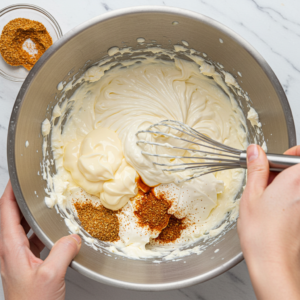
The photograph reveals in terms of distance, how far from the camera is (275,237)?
870 millimetres

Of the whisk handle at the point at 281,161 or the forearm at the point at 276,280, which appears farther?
the whisk handle at the point at 281,161

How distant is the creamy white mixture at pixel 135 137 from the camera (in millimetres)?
1508

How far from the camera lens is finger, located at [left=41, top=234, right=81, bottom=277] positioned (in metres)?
1.16

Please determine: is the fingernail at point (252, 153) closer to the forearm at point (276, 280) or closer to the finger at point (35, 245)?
the forearm at point (276, 280)

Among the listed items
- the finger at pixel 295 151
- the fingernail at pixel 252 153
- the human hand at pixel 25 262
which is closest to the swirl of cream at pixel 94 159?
the human hand at pixel 25 262

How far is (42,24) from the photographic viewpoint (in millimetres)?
1540

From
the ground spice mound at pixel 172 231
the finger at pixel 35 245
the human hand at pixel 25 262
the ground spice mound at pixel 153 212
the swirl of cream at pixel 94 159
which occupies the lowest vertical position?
the finger at pixel 35 245

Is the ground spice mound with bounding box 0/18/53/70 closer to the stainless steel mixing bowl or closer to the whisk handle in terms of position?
the stainless steel mixing bowl

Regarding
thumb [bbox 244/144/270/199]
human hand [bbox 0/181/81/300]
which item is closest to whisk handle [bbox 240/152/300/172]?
thumb [bbox 244/144/270/199]

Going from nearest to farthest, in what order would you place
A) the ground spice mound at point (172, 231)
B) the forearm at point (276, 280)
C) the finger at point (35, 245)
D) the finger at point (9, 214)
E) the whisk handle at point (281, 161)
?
the forearm at point (276, 280), the whisk handle at point (281, 161), the finger at point (9, 214), the finger at point (35, 245), the ground spice mound at point (172, 231)

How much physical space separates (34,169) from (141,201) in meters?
0.62

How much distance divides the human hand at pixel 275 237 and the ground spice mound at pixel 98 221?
83cm

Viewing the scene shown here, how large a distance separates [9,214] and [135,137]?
0.75 m

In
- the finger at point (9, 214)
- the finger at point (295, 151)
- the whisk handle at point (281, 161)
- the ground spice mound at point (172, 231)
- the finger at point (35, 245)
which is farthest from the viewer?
the ground spice mound at point (172, 231)
